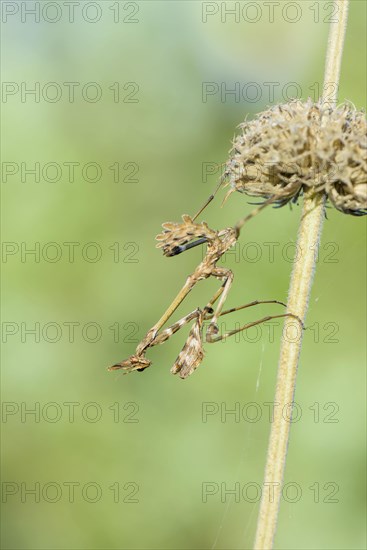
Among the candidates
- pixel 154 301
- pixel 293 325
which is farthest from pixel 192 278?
pixel 154 301

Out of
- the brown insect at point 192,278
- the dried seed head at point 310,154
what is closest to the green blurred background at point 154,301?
the brown insect at point 192,278

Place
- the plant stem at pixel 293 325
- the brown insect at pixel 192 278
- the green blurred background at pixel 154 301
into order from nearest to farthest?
the plant stem at pixel 293 325, the brown insect at pixel 192 278, the green blurred background at pixel 154 301

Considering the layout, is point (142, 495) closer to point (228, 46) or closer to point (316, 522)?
point (316, 522)

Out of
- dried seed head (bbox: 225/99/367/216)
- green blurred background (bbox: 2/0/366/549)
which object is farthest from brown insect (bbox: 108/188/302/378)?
green blurred background (bbox: 2/0/366/549)

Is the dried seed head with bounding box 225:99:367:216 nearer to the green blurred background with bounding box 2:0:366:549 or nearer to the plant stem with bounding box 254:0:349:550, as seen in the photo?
the plant stem with bounding box 254:0:349:550

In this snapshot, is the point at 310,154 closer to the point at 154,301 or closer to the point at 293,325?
the point at 293,325

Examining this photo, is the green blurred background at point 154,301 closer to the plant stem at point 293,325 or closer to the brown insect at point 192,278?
the brown insect at point 192,278
